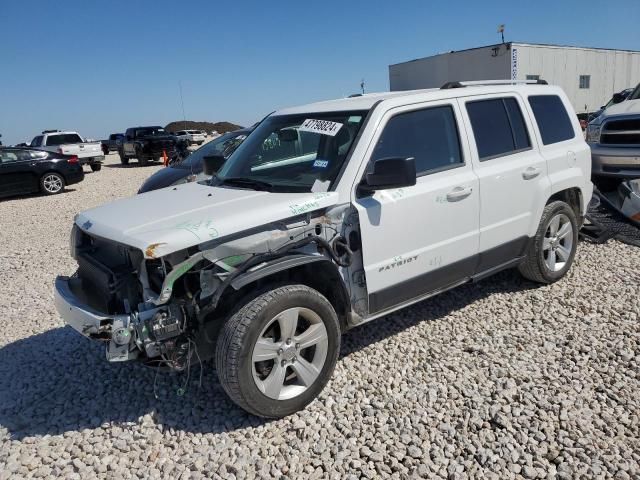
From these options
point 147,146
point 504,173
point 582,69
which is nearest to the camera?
point 504,173

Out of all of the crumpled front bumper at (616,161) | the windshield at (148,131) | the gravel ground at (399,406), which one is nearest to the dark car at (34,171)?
the windshield at (148,131)

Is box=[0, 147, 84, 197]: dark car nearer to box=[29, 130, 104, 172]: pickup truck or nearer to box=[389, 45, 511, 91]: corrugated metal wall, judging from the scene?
box=[29, 130, 104, 172]: pickup truck

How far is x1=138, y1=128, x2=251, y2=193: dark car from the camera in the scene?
9.03m

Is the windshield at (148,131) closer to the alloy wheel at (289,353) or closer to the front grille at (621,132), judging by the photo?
the front grille at (621,132)

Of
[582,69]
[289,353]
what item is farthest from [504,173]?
[582,69]

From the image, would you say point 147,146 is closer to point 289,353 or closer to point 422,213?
point 422,213

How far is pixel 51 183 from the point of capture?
1512cm

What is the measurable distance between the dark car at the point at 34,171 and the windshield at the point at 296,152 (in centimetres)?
1268

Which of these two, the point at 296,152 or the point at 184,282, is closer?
the point at 184,282

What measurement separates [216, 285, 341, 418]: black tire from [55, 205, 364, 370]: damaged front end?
0.51 ft

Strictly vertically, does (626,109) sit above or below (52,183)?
above

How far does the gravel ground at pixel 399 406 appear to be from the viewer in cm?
285

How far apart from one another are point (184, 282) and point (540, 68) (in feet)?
71.7

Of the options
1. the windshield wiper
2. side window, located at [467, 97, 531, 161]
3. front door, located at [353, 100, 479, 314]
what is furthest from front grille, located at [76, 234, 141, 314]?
side window, located at [467, 97, 531, 161]
